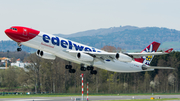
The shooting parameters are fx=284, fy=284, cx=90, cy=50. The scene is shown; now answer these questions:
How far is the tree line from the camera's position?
307ft

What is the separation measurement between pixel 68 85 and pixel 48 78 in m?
7.36

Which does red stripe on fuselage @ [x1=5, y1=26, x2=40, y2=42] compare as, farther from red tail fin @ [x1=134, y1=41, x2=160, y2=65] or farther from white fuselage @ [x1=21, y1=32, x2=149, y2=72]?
red tail fin @ [x1=134, y1=41, x2=160, y2=65]

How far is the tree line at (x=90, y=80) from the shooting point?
93562mm

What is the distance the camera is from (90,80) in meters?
98.5

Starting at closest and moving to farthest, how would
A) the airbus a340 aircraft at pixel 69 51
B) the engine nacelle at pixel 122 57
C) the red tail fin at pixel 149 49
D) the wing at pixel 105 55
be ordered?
1. the airbus a340 aircraft at pixel 69 51
2. the wing at pixel 105 55
3. the engine nacelle at pixel 122 57
4. the red tail fin at pixel 149 49

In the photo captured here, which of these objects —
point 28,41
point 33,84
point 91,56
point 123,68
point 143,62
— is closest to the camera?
point 28,41

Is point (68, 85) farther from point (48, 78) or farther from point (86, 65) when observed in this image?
point (86, 65)

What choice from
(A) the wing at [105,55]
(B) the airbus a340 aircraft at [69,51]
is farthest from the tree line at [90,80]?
(A) the wing at [105,55]

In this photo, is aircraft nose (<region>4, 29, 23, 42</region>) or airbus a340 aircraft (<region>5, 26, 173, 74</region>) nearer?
aircraft nose (<region>4, 29, 23, 42</region>)

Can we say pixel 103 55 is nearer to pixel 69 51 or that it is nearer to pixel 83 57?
pixel 83 57

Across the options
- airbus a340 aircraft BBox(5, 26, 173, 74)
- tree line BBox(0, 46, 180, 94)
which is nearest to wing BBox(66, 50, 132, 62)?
airbus a340 aircraft BBox(5, 26, 173, 74)

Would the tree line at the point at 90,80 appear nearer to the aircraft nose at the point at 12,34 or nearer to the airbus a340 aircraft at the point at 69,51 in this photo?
the airbus a340 aircraft at the point at 69,51

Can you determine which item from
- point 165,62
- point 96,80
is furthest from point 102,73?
point 165,62

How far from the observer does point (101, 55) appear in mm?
48000
